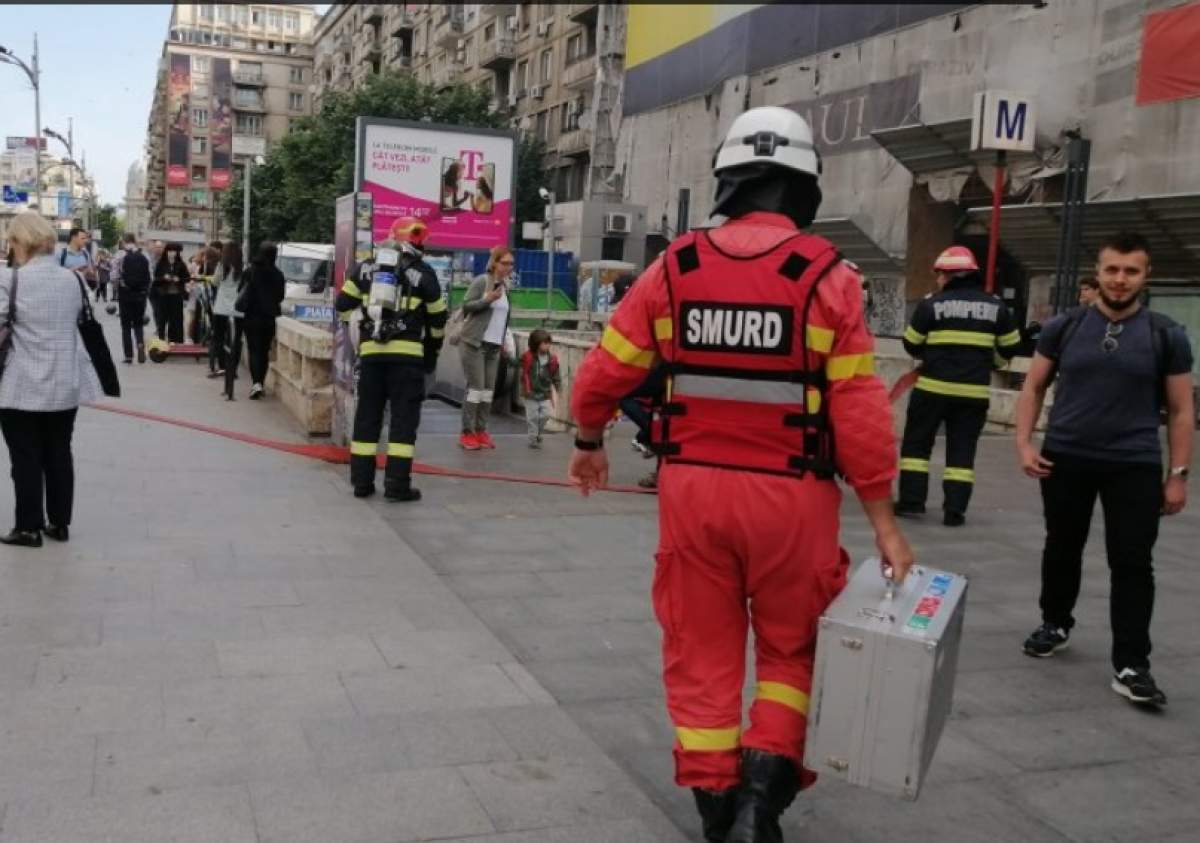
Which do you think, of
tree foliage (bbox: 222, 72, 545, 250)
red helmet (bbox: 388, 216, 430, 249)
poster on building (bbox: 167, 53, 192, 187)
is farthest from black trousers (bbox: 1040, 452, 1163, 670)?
poster on building (bbox: 167, 53, 192, 187)

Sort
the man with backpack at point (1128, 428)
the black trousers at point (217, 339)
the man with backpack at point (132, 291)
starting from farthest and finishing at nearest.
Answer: the man with backpack at point (132, 291)
the black trousers at point (217, 339)
the man with backpack at point (1128, 428)

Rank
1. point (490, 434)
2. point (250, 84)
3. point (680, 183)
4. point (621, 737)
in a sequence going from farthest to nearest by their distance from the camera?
1. point (250, 84)
2. point (680, 183)
3. point (490, 434)
4. point (621, 737)

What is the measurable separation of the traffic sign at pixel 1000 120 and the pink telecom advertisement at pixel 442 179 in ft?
26.3

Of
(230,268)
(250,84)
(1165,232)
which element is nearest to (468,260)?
(230,268)

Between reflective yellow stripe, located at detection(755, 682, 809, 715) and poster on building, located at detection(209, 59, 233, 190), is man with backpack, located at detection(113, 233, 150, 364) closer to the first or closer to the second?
reflective yellow stripe, located at detection(755, 682, 809, 715)

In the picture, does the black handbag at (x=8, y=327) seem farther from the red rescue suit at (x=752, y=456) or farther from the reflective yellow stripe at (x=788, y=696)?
the reflective yellow stripe at (x=788, y=696)

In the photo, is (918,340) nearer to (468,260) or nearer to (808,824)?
(808,824)

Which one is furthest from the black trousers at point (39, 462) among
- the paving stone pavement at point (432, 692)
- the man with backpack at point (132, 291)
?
the man with backpack at point (132, 291)

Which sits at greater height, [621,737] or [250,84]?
[250,84]

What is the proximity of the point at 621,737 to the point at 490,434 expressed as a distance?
7286 millimetres

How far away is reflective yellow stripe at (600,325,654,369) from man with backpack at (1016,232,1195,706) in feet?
7.34

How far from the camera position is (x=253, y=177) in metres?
60.2

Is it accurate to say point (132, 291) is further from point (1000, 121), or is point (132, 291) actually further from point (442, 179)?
point (1000, 121)

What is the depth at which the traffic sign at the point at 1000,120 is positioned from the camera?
15242 millimetres
